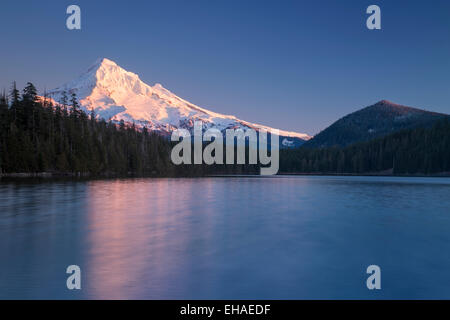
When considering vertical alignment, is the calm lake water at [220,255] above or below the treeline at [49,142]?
below

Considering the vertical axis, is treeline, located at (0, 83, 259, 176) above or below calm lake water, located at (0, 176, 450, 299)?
above

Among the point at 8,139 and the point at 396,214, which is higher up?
the point at 8,139

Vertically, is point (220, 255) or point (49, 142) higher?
point (49, 142)

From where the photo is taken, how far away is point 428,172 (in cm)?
19100

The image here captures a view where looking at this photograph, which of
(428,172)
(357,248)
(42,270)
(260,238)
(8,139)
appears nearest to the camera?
(42,270)

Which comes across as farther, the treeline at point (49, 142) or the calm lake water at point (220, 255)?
the treeline at point (49, 142)

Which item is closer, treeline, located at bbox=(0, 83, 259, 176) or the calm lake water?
the calm lake water

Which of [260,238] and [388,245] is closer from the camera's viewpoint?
[388,245]

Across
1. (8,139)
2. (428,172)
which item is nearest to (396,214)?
(8,139)

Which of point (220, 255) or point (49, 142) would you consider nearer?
point (220, 255)

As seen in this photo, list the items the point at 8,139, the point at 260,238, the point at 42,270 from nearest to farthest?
1. the point at 42,270
2. the point at 260,238
3. the point at 8,139
